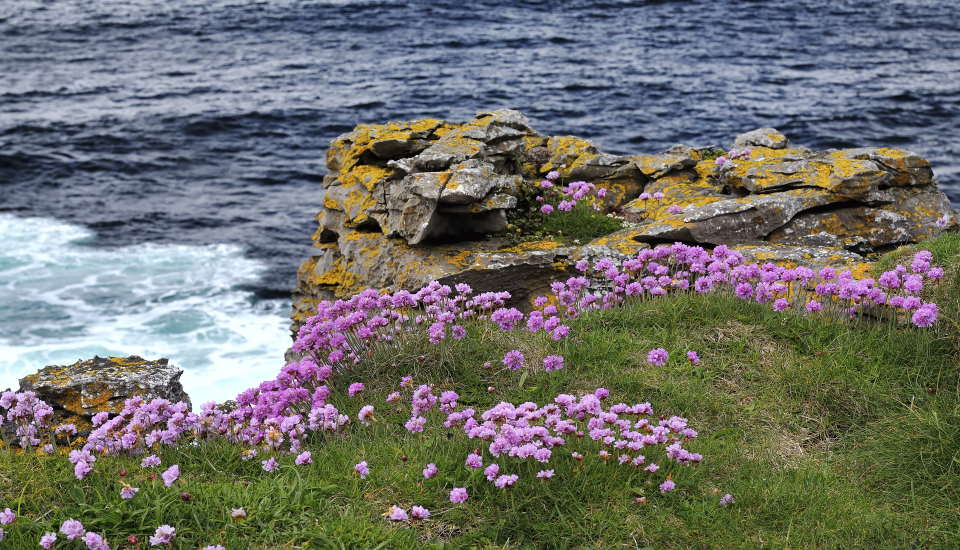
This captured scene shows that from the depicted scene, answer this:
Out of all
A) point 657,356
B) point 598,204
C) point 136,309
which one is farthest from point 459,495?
point 136,309

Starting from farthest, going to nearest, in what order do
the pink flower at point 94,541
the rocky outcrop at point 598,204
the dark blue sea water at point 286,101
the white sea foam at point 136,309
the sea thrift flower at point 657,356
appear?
the dark blue sea water at point 286,101, the white sea foam at point 136,309, the rocky outcrop at point 598,204, the sea thrift flower at point 657,356, the pink flower at point 94,541

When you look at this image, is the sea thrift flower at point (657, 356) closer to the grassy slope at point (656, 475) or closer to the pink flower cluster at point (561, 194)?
the grassy slope at point (656, 475)

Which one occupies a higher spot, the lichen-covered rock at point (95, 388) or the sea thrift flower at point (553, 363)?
the sea thrift flower at point (553, 363)

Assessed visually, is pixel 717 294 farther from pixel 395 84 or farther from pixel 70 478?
pixel 395 84

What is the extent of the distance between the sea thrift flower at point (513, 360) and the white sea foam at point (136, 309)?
27.3 ft

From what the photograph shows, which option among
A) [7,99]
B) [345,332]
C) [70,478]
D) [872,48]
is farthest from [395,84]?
[70,478]

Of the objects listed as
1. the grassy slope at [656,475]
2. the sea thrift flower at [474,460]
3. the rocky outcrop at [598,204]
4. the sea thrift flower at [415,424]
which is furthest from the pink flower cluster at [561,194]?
the sea thrift flower at [474,460]

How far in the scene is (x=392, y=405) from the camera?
6973 millimetres

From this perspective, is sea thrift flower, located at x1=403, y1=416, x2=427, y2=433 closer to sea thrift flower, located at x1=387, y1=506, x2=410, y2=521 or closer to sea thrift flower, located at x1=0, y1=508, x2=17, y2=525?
sea thrift flower, located at x1=387, y1=506, x2=410, y2=521

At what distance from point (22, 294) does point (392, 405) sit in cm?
1513

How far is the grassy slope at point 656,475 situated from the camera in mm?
5133

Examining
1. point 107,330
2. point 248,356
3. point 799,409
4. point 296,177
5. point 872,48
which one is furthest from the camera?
point 872,48

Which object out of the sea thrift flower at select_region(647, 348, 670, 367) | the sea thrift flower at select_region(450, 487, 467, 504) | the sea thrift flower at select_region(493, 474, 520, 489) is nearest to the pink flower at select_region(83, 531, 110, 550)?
the sea thrift flower at select_region(450, 487, 467, 504)

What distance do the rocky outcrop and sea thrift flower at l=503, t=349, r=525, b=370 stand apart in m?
3.04
